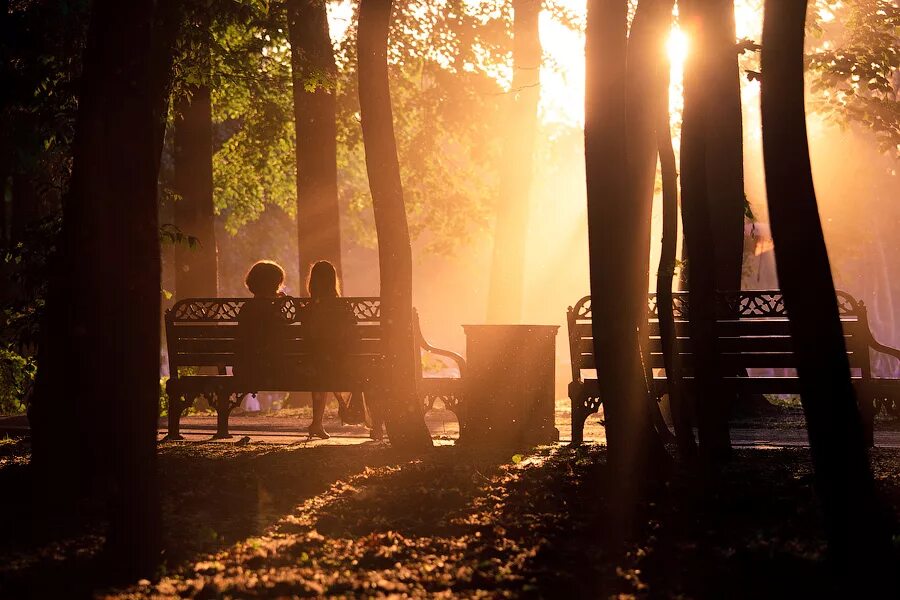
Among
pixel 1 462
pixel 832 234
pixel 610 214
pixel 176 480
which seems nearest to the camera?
pixel 610 214

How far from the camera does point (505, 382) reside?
409 inches

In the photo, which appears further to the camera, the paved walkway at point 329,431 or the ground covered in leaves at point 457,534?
the paved walkway at point 329,431

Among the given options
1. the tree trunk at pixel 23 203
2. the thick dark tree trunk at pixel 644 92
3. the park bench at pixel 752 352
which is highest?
the tree trunk at pixel 23 203

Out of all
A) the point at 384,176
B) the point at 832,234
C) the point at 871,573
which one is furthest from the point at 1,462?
the point at 832,234

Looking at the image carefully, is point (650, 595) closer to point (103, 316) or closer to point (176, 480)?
point (103, 316)

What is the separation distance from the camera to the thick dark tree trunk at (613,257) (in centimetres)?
752

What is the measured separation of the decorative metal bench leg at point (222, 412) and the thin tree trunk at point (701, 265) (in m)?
4.98

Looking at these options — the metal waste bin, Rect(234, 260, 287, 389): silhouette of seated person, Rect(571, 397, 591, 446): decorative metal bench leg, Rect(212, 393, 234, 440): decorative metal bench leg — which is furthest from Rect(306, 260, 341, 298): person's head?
Rect(571, 397, 591, 446): decorative metal bench leg

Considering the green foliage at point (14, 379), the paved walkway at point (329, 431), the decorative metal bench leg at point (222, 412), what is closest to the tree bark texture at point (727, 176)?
the paved walkway at point (329, 431)

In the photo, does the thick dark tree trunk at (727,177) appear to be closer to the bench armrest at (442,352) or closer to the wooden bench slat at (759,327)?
the wooden bench slat at (759,327)

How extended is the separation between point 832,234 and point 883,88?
26459 mm

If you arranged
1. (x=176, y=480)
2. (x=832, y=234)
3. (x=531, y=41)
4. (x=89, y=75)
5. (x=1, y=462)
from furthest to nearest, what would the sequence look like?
(x=832, y=234)
(x=531, y=41)
(x=1, y=462)
(x=176, y=480)
(x=89, y=75)

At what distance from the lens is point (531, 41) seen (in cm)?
2455

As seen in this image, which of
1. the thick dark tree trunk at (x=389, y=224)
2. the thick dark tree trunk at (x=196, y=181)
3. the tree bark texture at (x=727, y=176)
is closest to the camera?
the thick dark tree trunk at (x=389, y=224)
